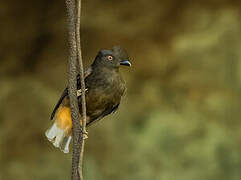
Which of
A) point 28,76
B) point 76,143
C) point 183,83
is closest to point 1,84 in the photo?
point 28,76

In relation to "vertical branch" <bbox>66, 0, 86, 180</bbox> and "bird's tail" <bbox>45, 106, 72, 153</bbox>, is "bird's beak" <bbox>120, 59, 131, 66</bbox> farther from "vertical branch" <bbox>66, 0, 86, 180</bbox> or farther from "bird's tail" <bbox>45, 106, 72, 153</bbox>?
"vertical branch" <bbox>66, 0, 86, 180</bbox>

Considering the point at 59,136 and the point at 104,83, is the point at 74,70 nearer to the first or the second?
the point at 104,83

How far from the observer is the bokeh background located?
16.5 ft

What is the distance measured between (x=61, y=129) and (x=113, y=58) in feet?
2.03

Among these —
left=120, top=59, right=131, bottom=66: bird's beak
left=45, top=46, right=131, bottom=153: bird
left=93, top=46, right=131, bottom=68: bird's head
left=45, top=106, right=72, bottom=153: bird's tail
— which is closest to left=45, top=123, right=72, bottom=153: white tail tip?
left=45, top=106, right=72, bottom=153: bird's tail

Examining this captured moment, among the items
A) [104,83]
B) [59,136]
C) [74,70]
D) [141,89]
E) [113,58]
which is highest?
[74,70]

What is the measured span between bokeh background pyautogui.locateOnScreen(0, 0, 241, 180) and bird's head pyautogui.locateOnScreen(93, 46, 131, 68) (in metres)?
2.24

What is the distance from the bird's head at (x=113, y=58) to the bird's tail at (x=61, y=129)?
18.8 inches

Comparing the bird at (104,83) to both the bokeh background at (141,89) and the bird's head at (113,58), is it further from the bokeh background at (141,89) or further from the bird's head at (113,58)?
the bokeh background at (141,89)

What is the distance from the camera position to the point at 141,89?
5.20m

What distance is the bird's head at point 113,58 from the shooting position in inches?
106

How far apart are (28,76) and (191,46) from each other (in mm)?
1423

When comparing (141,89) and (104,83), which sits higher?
(104,83)

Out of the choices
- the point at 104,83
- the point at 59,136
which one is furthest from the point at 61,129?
the point at 104,83
